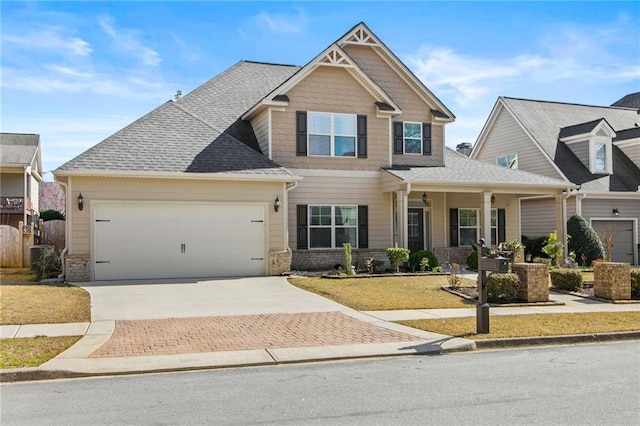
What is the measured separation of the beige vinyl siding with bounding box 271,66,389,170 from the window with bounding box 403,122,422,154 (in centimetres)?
147

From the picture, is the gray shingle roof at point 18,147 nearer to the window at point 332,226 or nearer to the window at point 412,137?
the window at point 332,226

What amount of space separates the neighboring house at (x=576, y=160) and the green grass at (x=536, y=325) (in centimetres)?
1428

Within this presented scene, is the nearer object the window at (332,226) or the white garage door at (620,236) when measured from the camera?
the window at (332,226)

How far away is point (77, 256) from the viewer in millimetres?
16875

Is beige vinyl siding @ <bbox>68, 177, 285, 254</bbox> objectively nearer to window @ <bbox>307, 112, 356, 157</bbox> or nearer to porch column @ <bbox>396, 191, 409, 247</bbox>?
window @ <bbox>307, 112, 356, 157</bbox>

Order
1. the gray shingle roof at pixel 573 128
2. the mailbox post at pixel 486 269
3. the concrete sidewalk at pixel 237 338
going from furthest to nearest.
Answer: the gray shingle roof at pixel 573 128 → the mailbox post at pixel 486 269 → the concrete sidewalk at pixel 237 338

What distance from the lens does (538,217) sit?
28.2m

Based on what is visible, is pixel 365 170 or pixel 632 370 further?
pixel 365 170

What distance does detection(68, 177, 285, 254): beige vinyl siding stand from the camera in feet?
55.6

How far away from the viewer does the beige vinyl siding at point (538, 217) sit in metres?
27.3

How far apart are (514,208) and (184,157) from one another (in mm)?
14838

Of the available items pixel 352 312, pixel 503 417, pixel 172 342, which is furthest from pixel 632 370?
pixel 172 342

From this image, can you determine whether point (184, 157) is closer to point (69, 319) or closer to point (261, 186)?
point (261, 186)

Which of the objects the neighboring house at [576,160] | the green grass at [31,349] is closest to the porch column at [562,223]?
the neighboring house at [576,160]
